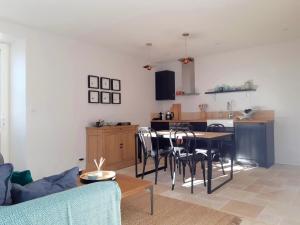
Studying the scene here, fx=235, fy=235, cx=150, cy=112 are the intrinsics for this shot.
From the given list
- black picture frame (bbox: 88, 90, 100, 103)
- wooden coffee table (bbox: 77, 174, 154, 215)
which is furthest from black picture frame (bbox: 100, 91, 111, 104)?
wooden coffee table (bbox: 77, 174, 154, 215)

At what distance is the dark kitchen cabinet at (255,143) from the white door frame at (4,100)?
4.32 metres

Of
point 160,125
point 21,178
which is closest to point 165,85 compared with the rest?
point 160,125

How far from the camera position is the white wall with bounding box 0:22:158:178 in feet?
12.6

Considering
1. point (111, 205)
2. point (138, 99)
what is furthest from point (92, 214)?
Result: point (138, 99)

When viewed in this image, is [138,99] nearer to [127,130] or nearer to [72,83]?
[127,130]

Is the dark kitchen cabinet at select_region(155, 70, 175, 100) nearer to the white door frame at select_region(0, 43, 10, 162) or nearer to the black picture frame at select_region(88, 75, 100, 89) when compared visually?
the black picture frame at select_region(88, 75, 100, 89)

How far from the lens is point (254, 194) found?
314 centimetres

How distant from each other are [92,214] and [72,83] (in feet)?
11.8

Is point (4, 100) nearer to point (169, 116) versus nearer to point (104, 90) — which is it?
point (104, 90)

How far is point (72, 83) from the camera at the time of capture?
14.6 ft

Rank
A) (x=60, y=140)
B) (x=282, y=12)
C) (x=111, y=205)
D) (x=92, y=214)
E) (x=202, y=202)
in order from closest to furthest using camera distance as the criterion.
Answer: (x=92, y=214)
(x=111, y=205)
(x=202, y=202)
(x=282, y=12)
(x=60, y=140)

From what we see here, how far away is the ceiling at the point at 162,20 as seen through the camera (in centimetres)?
312

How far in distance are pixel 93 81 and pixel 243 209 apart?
3542mm

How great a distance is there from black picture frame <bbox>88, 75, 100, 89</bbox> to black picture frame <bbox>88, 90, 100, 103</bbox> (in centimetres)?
12
